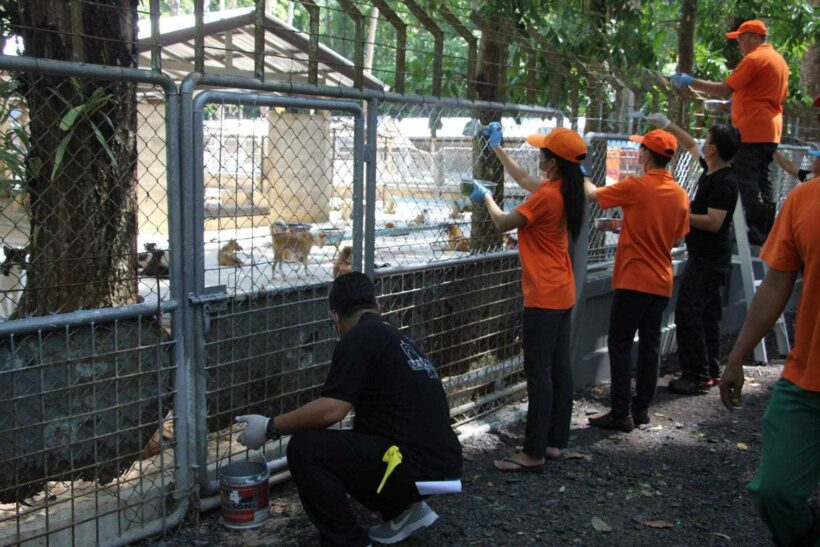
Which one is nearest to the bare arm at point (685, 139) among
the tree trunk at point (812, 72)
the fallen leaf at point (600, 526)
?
the fallen leaf at point (600, 526)

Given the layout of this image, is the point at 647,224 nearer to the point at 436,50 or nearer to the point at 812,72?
the point at 436,50

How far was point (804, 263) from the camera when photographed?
112 inches

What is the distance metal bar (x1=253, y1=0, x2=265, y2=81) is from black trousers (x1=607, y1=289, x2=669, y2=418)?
2662mm

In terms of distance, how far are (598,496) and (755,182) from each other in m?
3.74

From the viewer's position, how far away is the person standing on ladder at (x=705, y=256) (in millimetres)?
5578

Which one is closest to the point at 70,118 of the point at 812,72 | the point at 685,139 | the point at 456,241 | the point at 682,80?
the point at 456,241

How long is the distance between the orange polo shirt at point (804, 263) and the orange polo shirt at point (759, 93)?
3892mm

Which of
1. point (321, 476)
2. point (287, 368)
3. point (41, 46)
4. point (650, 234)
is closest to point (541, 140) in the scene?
point (650, 234)

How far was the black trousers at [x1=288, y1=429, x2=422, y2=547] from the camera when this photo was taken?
3.16 meters

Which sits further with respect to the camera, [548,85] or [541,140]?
[548,85]

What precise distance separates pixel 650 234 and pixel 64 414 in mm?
3450

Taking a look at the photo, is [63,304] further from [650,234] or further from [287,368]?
[650,234]

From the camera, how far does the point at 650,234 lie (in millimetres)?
4840

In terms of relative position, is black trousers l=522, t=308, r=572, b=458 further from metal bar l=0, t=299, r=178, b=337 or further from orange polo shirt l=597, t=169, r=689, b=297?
metal bar l=0, t=299, r=178, b=337
